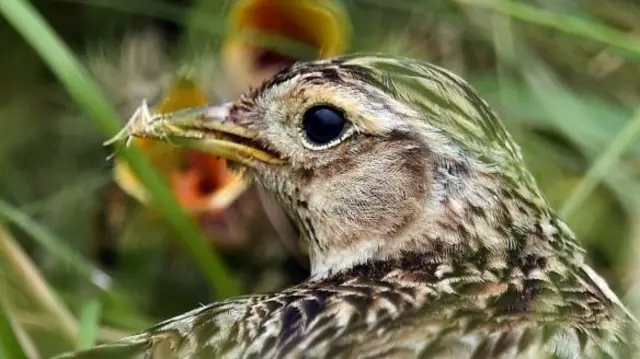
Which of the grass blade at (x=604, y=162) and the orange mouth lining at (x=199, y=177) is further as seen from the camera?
the orange mouth lining at (x=199, y=177)

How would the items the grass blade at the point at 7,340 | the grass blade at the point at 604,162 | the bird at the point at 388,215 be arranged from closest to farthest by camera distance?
the bird at the point at 388,215
the grass blade at the point at 7,340
the grass blade at the point at 604,162

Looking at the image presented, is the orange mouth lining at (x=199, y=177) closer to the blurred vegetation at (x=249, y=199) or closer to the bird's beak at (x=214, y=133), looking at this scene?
the blurred vegetation at (x=249, y=199)

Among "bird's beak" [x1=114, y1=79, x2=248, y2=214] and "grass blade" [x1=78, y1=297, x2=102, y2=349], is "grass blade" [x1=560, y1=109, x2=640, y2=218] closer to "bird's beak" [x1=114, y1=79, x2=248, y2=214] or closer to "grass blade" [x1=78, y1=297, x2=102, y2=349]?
"bird's beak" [x1=114, y1=79, x2=248, y2=214]

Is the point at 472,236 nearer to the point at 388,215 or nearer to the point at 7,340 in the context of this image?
the point at 388,215

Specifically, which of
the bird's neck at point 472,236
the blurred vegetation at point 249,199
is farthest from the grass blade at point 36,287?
the bird's neck at point 472,236

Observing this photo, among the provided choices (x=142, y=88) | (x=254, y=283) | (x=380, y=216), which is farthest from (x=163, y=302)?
(x=380, y=216)

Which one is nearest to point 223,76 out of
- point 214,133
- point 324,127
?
point 214,133

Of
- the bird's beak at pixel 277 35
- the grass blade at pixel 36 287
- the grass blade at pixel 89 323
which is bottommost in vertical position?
the grass blade at pixel 89 323
